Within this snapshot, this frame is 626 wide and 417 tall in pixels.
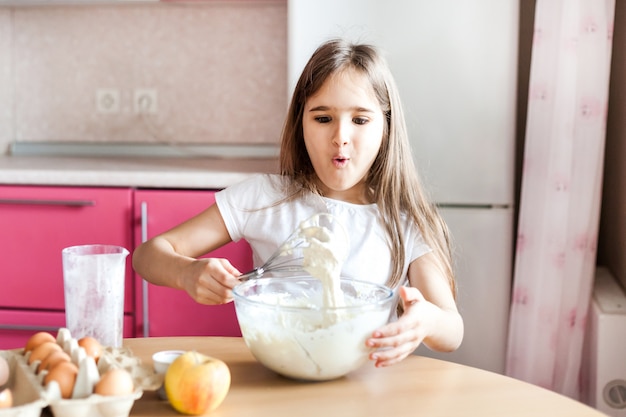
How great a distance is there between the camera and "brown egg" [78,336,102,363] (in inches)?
39.4

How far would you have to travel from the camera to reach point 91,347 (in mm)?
1011

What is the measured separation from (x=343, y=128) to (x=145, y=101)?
1.55 metres

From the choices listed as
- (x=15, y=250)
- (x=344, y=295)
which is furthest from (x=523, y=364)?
(x=15, y=250)

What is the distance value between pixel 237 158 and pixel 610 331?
4.47 ft

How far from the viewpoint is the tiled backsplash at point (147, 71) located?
9.29ft

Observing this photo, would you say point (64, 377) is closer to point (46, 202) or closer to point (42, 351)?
point (42, 351)

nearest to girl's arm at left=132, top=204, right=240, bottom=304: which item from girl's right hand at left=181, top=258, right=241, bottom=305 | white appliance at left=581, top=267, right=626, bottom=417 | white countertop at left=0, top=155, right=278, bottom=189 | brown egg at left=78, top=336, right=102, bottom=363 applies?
girl's right hand at left=181, top=258, right=241, bottom=305

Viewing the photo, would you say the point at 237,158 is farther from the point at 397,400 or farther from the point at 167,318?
the point at 397,400

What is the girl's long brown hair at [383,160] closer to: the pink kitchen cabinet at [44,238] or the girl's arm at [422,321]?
the girl's arm at [422,321]

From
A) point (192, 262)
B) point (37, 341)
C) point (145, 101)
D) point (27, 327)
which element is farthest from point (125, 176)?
point (37, 341)

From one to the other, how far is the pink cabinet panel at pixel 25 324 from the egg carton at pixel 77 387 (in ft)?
4.52

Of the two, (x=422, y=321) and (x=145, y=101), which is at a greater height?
(x=145, y=101)

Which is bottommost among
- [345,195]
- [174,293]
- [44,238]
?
[174,293]

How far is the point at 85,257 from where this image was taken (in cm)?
110
